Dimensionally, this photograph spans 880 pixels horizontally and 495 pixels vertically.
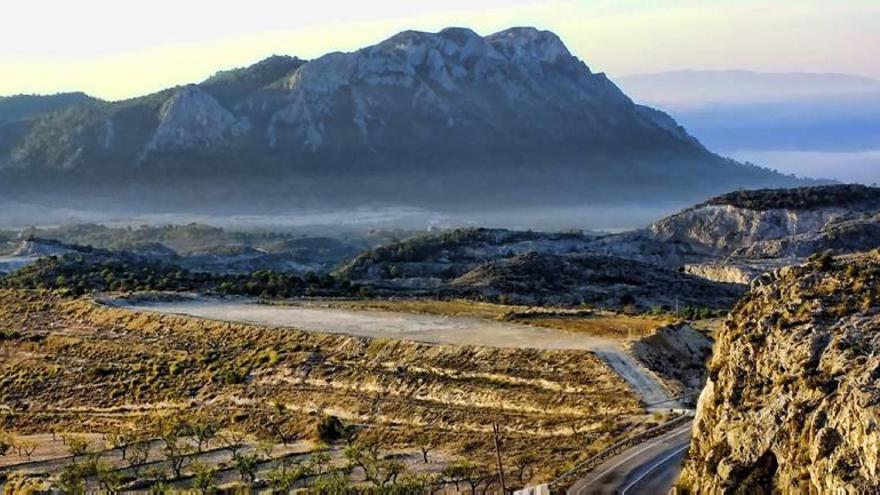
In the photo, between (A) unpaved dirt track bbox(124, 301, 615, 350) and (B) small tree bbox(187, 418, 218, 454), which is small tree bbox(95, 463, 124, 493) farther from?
(A) unpaved dirt track bbox(124, 301, 615, 350)

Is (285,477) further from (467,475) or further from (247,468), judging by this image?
(467,475)

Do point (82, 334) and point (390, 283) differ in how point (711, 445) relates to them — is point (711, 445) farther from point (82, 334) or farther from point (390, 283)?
point (390, 283)

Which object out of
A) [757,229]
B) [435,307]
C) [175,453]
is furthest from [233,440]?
[757,229]

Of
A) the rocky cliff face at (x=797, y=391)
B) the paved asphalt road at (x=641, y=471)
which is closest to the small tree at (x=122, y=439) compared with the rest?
the paved asphalt road at (x=641, y=471)

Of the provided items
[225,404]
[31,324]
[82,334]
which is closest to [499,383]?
[225,404]

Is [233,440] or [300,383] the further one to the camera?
[300,383]

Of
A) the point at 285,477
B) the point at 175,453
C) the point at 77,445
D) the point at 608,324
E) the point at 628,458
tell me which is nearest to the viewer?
the point at 628,458

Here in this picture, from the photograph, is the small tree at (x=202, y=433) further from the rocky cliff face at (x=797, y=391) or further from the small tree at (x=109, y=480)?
the rocky cliff face at (x=797, y=391)
